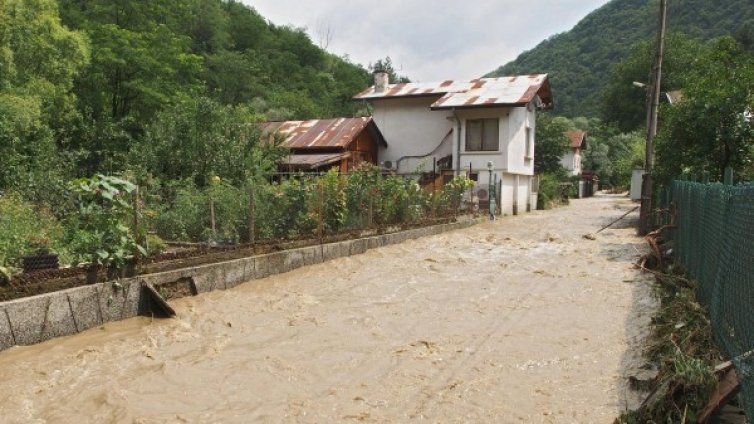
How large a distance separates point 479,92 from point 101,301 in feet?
73.5

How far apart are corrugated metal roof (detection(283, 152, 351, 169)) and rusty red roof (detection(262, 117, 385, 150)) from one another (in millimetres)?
553

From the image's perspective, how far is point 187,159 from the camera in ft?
54.7

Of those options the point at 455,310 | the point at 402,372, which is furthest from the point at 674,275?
the point at 402,372

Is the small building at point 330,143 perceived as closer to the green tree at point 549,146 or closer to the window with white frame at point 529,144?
the window with white frame at point 529,144

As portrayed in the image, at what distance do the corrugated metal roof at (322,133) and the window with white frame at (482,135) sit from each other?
4880 millimetres

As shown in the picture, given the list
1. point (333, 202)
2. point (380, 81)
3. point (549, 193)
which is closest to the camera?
point (333, 202)

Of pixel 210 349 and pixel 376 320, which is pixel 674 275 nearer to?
pixel 376 320

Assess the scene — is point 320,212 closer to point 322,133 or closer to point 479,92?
point 322,133

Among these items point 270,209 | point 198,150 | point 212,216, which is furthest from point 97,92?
point 212,216

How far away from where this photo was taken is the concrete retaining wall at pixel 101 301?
19.1 ft

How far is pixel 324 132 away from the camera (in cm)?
2656

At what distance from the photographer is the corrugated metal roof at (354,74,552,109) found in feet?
80.8

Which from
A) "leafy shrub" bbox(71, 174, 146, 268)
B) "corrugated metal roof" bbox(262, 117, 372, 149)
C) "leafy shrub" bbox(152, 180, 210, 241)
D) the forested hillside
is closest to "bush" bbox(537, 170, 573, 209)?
"corrugated metal roof" bbox(262, 117, 372, 149)

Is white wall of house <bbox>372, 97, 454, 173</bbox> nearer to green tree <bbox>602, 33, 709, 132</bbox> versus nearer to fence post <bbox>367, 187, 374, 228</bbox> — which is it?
fence post <bbox>367, 187, 374, 228</bbox>
